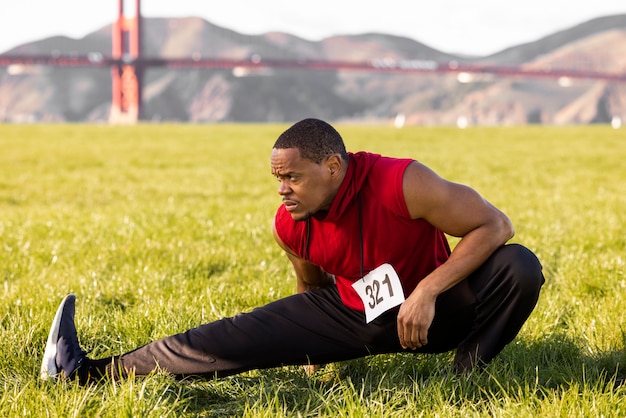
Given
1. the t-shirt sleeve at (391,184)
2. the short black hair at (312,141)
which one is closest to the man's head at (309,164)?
the short black hair at (312,141)

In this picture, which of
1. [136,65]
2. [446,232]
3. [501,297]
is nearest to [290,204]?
[446,232]

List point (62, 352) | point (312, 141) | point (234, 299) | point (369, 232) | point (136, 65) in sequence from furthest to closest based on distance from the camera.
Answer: point (136, 65), point (234, 299), point (62, 352), point (369, 232), point (312, 141)

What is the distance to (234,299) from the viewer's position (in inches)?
216

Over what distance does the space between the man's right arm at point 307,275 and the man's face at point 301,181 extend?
53 cm

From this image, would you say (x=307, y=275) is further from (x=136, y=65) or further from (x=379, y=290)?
(x=136, y=65)

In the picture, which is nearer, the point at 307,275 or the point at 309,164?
the point at 309,164

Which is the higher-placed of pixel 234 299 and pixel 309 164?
pixel 309 164

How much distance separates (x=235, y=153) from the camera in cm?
2466

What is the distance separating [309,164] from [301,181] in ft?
0.27

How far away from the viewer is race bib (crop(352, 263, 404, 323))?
362 centimetres

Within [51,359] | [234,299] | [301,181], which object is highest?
[301,181]

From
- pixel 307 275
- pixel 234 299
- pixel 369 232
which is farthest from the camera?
pixel 234 299

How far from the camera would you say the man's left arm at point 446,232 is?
3.49 meters

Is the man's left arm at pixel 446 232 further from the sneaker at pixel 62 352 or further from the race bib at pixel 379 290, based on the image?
the sneaker at pixel 62 352
